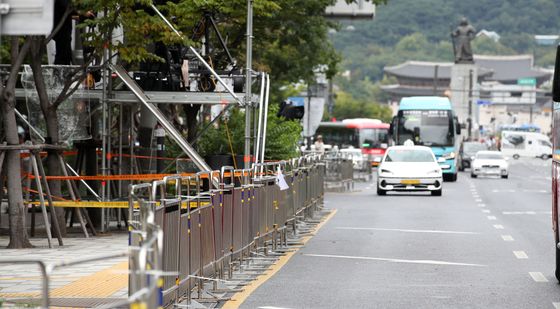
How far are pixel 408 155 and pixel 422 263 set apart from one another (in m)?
23.5

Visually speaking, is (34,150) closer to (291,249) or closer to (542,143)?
(291,249)

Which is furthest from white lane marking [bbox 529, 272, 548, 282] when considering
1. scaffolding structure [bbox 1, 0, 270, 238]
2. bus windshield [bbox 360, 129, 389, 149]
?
bus windshield [bbox 360, 129, 389, 149]

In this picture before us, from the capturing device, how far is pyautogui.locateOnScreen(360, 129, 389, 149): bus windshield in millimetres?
85875

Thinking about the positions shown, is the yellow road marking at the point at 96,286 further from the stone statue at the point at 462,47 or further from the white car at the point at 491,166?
the stone statue at the point at 462,47

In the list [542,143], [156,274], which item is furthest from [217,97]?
[542,143]

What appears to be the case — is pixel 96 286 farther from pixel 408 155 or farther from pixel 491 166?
pixel 491 166

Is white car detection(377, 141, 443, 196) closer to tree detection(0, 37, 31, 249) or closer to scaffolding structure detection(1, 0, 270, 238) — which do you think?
scaffolding structure detection(1, 0, 270, 238)

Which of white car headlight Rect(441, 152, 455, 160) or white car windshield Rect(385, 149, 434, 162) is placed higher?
white car windshield Rect(385, 149, 434, 162)

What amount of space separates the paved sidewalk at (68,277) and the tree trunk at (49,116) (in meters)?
1.37

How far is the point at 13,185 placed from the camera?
729 inches

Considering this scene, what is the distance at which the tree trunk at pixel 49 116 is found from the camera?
2044 centimetres

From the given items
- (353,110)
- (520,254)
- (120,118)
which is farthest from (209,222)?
(353,110)

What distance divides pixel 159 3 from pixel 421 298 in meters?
12.3

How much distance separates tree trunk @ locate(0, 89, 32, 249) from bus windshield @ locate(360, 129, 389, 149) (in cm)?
6742
